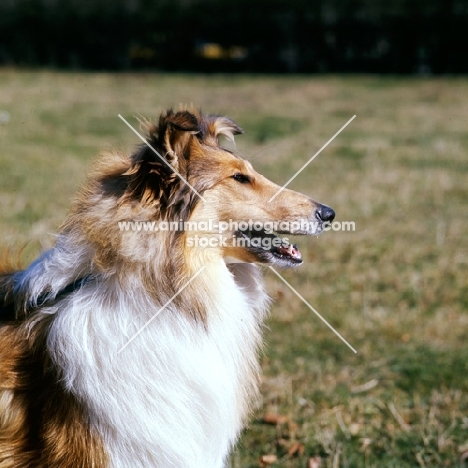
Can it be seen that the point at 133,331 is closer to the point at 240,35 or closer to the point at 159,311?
the point at 159,311

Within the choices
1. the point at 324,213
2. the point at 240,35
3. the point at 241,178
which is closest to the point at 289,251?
the point at 324,213

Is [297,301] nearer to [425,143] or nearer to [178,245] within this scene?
[178,245]

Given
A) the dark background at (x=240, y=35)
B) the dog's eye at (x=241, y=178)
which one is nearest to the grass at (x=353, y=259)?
the dog's eye at (x=241, y=178)

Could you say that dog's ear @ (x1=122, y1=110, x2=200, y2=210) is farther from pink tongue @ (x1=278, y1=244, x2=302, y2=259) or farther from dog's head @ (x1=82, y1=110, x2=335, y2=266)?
pink tongue @ (x1=278, y1=244, x2=302, y2=259)

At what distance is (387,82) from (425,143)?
10.6 m

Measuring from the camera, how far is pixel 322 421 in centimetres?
458

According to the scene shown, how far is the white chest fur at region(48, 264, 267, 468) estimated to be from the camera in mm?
3094

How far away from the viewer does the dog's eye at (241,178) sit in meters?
3.57

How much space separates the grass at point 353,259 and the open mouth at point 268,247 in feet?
2.42

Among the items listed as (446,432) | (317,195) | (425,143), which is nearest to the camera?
(446,432)

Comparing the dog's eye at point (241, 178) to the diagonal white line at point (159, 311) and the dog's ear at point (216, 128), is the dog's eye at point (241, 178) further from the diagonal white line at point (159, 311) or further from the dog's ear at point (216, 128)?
the diagonal white line at point (159, 311)

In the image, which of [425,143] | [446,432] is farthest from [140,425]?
[425,143]

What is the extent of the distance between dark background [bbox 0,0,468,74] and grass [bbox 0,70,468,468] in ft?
27.4

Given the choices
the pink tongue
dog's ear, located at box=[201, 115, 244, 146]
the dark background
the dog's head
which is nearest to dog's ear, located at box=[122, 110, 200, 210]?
the dog's head
